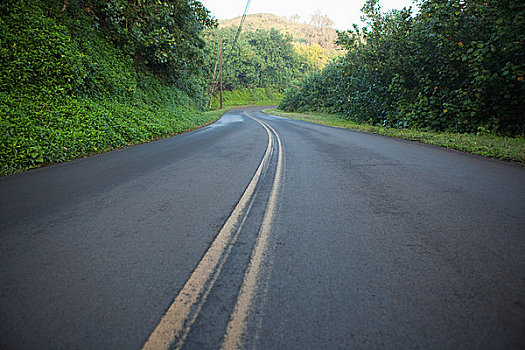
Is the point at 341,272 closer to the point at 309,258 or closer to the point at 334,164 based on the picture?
the point at 309,258

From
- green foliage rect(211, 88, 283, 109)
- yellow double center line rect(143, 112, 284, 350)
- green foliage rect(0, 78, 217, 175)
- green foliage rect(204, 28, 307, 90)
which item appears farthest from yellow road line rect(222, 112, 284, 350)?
green foliage rect(204, 28, 307, 90)

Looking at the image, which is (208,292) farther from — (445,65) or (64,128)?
(445,65)

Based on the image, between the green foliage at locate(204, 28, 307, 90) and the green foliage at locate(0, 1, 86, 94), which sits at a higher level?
the green foliage at locate(204, 28, 307, 90)

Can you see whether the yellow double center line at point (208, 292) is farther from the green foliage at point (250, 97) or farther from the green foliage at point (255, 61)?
the green foliage at point (255, 61)

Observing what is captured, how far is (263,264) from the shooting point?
251cm

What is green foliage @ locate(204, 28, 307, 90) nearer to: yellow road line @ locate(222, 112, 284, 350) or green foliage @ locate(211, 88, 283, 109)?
green foliage @ locate(211, 88, 283, 109)

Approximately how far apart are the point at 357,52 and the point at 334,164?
623 inches

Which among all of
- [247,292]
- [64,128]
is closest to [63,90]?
[64,128]

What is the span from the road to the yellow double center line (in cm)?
1

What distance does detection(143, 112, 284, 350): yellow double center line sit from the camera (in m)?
1.70

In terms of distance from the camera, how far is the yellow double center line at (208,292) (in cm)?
170

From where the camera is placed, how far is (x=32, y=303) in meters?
1.99

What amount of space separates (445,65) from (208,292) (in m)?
14.8

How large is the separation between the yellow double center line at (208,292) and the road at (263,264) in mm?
10
